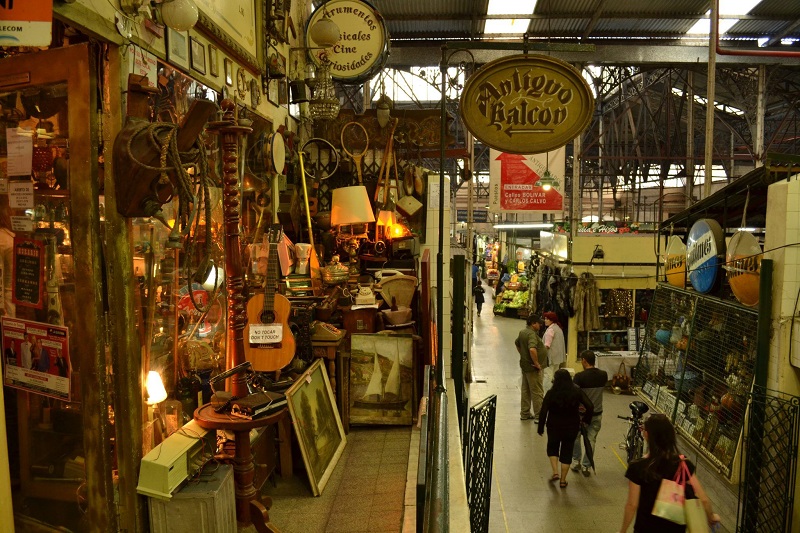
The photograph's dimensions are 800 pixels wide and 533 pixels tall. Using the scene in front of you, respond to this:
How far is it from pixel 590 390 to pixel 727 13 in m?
7.70

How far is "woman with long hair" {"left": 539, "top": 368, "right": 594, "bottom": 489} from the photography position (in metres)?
6.64

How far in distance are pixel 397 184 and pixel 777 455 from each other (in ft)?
13.9

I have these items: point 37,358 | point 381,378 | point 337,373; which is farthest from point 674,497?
point 37,358

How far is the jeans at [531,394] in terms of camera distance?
9.02 m

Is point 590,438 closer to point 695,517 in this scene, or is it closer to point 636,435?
point 636,435

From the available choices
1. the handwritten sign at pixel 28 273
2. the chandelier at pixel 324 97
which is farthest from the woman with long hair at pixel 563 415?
the handwritten sign at pixel 28 273

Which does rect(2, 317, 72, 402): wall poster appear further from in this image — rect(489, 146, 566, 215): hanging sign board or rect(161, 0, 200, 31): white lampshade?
rect(489, 146, 566, 215): hanging sign board

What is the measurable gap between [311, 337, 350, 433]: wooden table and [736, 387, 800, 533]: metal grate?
3.19m

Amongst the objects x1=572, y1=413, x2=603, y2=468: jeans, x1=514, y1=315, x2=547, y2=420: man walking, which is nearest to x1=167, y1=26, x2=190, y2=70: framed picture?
x1=572, y1=413, x2=603, y2=468: jeans

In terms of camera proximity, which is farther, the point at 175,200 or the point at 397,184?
the point at 397,184

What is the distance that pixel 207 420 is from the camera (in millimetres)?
3092

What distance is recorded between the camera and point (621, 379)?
10891mm

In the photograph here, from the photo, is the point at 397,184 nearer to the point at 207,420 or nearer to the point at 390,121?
the point at 390,121

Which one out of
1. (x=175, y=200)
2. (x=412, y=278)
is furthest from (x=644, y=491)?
(x=175, y=200)
